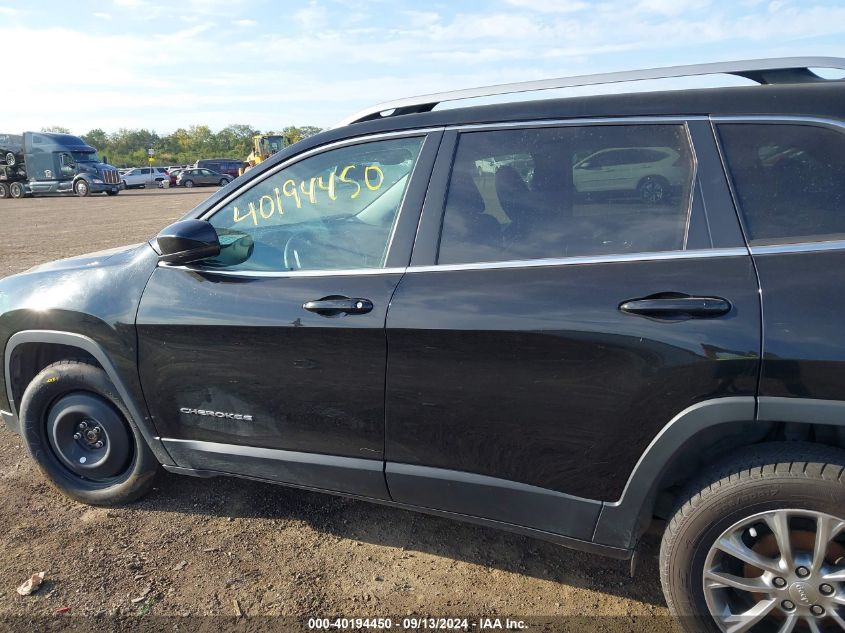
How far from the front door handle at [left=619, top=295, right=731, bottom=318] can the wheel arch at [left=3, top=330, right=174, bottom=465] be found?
221 centimetres

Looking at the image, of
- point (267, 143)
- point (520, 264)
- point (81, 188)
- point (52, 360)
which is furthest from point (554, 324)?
point (267, 143)

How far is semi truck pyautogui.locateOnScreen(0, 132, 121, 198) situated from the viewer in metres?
29.3

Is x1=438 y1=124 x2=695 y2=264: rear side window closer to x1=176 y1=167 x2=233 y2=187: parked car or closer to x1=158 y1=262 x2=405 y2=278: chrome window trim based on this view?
x1=158 y1=262 x2=405 y2=278: chrome window trim

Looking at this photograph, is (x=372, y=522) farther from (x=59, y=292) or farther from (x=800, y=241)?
(x=800, y=241)

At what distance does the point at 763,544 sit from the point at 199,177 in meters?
44.7

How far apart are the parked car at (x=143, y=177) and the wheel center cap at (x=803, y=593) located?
43.6 metres

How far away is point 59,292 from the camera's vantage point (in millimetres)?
2916

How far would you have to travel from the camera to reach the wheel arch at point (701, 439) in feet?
5.94

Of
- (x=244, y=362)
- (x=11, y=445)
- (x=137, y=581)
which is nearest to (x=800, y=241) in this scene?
(x=244, y=362)

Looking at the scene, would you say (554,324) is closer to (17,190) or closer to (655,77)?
(655,77)

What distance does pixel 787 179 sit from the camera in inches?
75.0

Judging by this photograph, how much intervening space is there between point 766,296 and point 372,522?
6.67 ft

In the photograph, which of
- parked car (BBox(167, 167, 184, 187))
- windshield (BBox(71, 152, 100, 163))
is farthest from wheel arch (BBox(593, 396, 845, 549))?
parked car (BBox(167, 167, 184, 187))

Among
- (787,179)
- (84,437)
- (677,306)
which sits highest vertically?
(787,179)
